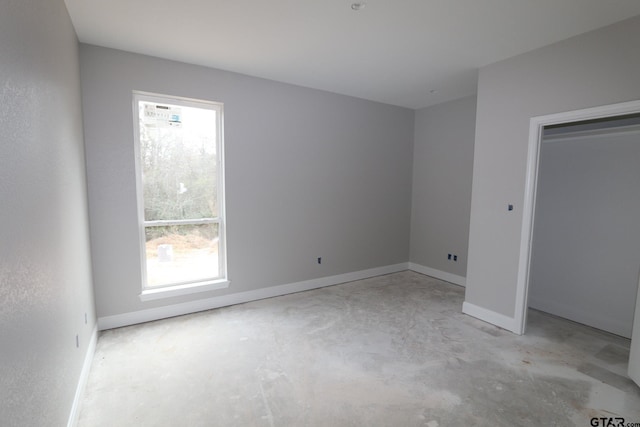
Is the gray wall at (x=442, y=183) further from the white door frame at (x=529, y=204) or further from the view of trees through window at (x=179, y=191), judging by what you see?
the view of trees through window at (x=179, y=191)


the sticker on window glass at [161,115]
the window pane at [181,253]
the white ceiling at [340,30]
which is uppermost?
the white ceiling at [340,30]

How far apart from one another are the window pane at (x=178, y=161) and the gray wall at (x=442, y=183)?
3.41m

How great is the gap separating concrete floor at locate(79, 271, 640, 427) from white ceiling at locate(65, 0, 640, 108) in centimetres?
283

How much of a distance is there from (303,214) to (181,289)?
1809 mm

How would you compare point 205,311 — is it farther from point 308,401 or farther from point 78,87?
point 78,87

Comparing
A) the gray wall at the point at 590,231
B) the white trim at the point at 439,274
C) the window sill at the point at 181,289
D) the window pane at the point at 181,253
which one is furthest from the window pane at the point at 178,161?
the gray wall at the point at 590,231

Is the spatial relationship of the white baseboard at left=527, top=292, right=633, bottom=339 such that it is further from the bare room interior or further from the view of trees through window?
the view of trees through window

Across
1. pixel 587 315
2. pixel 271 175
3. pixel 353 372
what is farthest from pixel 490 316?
pixel 271 175

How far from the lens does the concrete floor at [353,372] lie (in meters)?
2.11

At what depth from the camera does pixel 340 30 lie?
2660mm

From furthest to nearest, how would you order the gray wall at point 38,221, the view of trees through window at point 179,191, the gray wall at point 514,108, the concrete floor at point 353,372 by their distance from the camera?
1. the view of trees through window at point 179,191
2. the gray wall at point 514,108
3. the concrete floor at point 353,372
4. the gray wall at point 38,221

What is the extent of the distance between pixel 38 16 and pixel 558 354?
4.53m

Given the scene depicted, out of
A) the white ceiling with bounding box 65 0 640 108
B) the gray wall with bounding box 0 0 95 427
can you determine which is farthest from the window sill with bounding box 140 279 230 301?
the white ceiling with bounding box 65 0 640 108

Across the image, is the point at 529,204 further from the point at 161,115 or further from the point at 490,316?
the point at 161,115
